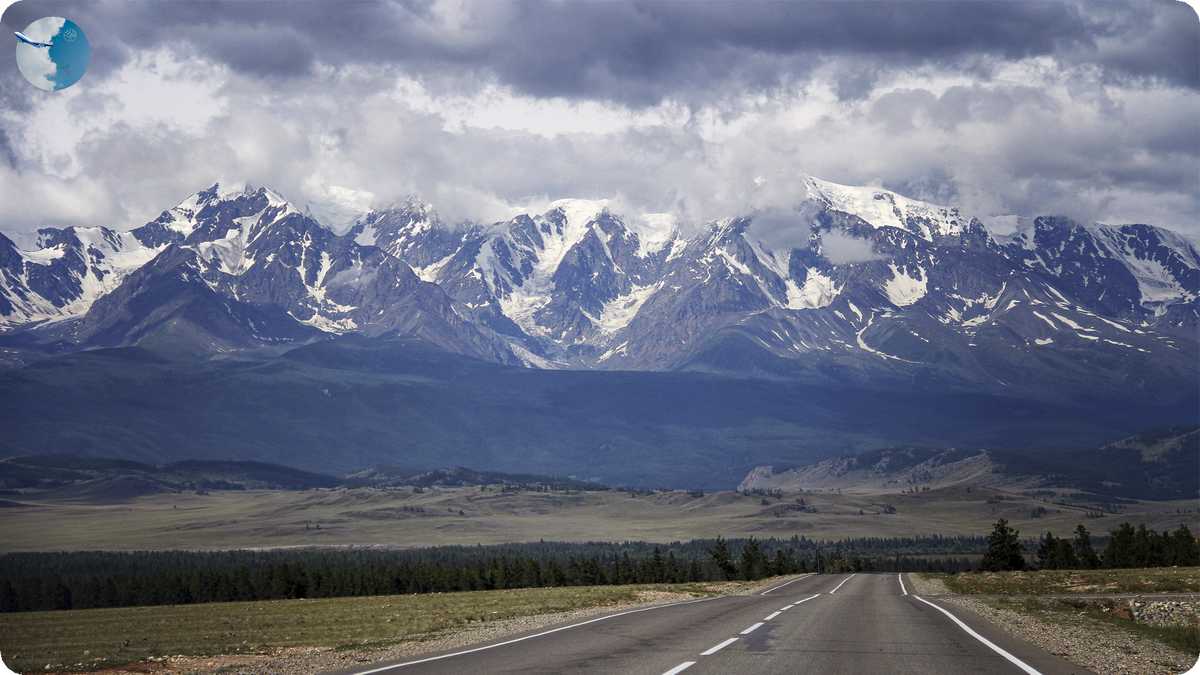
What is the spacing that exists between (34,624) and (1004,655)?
75.3 metres

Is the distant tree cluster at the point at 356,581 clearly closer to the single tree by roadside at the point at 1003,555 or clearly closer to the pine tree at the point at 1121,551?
the single tree by roadside at the point at 1003,555

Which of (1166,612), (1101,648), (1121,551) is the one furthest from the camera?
(1121,551)

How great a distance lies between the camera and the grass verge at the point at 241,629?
41.2 m

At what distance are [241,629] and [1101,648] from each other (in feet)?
143

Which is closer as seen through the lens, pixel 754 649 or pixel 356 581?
pixel 754 649

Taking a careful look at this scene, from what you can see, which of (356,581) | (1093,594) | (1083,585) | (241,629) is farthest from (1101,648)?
(356,581)

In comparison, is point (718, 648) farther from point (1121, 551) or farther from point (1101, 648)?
point (1121, 551)

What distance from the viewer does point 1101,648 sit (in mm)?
32656

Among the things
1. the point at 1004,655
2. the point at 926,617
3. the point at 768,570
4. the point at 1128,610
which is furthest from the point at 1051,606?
the point at 768,570

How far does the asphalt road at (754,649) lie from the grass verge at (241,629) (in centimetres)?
891

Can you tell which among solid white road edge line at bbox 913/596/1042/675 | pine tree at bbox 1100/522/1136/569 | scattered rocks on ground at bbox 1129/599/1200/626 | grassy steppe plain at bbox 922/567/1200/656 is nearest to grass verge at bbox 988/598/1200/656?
grassy steppe plain at bbox 922/567/1200/656

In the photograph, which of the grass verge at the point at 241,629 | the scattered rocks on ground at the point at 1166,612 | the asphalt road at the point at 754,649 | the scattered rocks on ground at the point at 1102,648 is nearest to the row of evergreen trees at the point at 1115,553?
the grass verge at the point at 241,629

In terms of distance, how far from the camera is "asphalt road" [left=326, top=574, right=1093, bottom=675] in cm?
2756

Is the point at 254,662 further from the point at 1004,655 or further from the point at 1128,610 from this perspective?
the point at 1128,610
